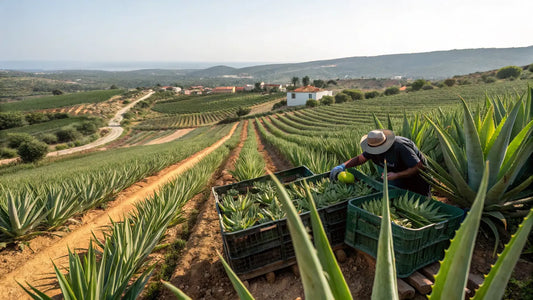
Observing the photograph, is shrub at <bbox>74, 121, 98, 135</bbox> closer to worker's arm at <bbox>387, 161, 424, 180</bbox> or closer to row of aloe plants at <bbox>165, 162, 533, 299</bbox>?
worker's arm at <bbox>387, 161, 424, 180</bbox>

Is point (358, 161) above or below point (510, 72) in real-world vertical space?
below

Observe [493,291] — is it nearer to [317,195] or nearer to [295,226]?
[295,226]

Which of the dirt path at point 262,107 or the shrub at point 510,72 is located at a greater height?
the shrub at point 510,72

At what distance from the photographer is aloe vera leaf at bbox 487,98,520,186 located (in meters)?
2.36

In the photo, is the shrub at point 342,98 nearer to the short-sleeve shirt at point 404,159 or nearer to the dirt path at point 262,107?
the dirt path at point 262,107

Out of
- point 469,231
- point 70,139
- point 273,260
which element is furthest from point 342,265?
point 70,139

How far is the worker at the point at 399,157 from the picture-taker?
295 centimetres

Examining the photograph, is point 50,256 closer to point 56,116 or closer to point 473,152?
point 473,152

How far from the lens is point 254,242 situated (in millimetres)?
2578

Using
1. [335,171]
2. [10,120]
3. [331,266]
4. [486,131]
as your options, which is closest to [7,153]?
[10,120]

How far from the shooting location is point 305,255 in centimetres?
85

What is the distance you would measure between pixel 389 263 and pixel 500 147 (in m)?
2.40

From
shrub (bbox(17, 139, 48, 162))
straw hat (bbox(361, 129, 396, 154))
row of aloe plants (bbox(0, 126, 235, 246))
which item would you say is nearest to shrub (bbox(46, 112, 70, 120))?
shrub (bbox(17, 139, 48, 162))

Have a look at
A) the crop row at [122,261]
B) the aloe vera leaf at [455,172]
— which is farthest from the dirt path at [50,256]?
the aloe vera leaf at [455,172]
